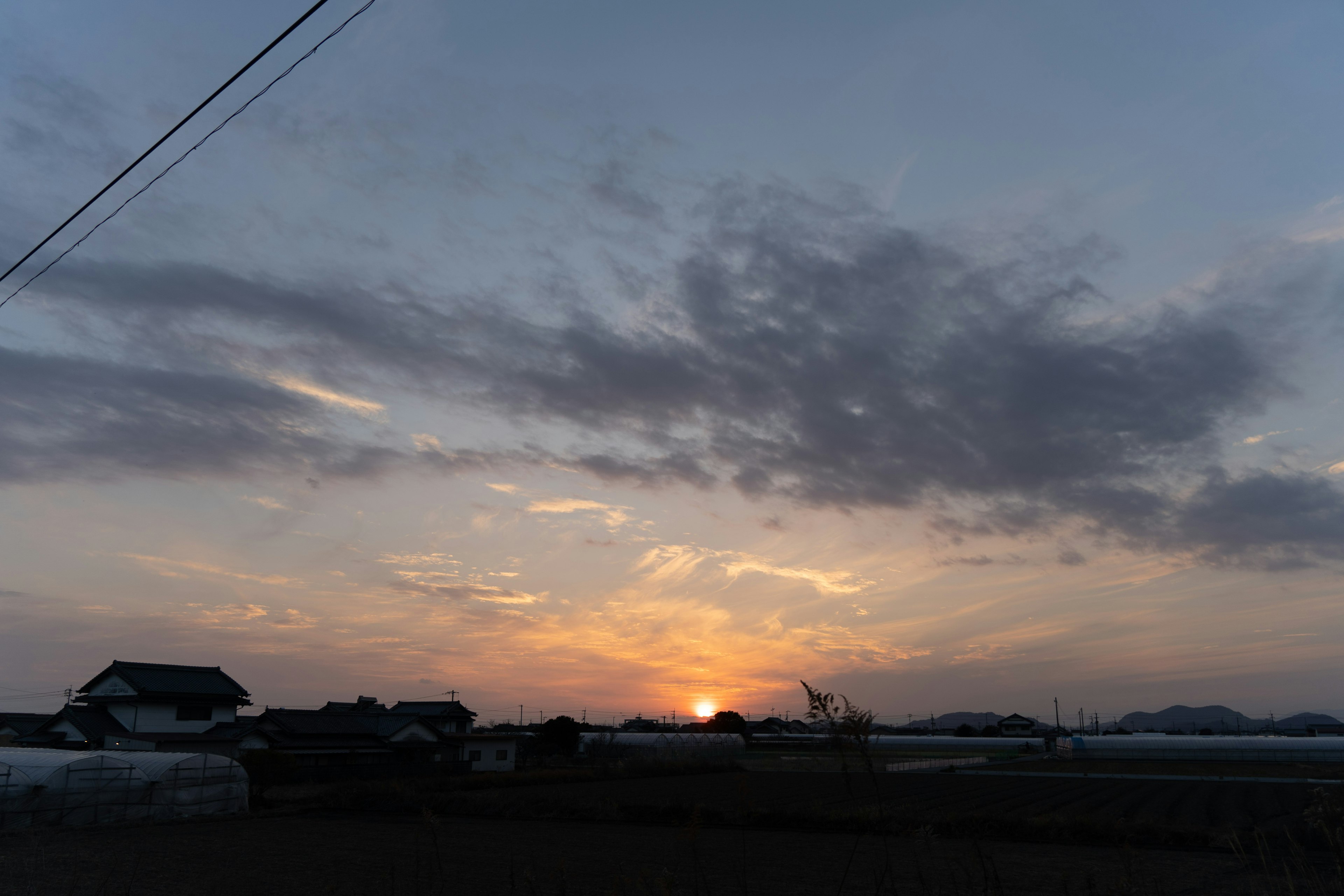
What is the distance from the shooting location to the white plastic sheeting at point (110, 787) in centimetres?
2783

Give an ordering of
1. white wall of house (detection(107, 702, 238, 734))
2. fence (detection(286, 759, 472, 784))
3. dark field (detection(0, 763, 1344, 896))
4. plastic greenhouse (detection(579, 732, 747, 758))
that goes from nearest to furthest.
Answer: dark field (detection(0, 763, 1344, 896)) → fence (detection(286, 759, 472, 784)) → white wall of house (detection(107, 702, 238, 734)) → plastic greenhouse (detection(579, 732, 747, 758))

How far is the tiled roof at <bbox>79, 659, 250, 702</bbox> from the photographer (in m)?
48.3

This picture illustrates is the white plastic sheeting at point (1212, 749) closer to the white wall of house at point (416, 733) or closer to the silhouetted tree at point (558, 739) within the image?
the silhouetted tree at point (558, 739)

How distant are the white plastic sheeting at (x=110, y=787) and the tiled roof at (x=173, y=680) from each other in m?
16.4

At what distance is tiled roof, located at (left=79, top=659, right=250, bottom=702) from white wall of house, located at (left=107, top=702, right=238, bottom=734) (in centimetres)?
93

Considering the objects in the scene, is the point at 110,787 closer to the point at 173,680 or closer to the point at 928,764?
the point at 173,680

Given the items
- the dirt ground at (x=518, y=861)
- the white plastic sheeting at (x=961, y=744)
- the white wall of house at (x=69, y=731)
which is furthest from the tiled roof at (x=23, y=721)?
the white plastic sheeting at (x=961, y=744)

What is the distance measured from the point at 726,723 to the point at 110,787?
97074 mm

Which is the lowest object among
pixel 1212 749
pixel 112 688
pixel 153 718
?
pixel 1212 749

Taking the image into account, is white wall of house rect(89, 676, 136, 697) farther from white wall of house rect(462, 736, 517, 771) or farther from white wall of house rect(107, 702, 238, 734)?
white wall of house rect(462, 736, 517, 771)

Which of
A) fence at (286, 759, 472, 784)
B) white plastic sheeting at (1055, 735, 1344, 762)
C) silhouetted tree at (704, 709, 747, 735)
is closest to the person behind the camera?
fence at (286, 759, 472, 784)

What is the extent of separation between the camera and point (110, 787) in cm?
2969

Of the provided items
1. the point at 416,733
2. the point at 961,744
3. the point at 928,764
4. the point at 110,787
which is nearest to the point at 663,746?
the point at 928,764

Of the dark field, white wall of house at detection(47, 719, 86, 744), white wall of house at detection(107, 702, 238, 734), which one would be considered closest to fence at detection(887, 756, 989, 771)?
the dark field
